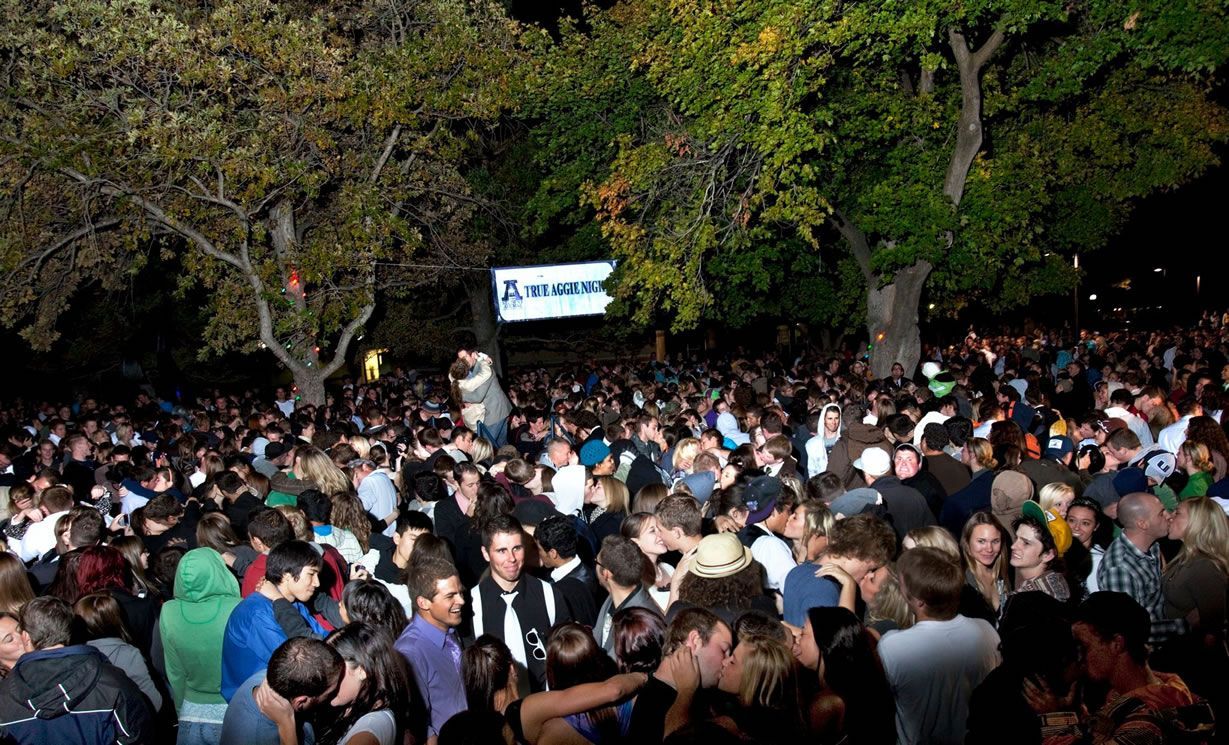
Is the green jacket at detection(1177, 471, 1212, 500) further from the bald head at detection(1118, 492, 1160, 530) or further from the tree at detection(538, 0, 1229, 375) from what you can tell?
the tree at detection(538, 0, 1229, 375)

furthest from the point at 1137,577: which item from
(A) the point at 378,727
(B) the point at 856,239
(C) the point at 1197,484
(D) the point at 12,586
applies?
(B) the point at 856,239

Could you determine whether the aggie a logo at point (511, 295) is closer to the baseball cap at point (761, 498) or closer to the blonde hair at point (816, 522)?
the baseball cap at point (761, 498)

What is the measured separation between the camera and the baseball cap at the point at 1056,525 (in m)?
6.35

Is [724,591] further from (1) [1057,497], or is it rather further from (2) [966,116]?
(2) [966,116]

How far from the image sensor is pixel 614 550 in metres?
5.32

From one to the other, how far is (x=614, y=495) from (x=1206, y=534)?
3798 mm

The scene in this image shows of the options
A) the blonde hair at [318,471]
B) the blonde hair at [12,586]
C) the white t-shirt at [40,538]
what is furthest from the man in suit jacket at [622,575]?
the white t-shirt at [40,538]

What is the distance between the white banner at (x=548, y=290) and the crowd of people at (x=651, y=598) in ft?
47.6

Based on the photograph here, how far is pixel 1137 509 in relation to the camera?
19.0 ft

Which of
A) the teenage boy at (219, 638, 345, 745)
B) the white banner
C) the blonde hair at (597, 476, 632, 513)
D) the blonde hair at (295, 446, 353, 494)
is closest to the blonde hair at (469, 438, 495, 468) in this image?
the blonde hair at (295, 446, 353, 494)

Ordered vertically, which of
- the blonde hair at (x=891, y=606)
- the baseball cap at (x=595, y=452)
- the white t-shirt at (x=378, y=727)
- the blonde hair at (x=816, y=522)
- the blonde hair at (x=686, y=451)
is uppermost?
the baseball cap at (x=595, y=452)

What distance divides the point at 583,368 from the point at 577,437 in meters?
15.1

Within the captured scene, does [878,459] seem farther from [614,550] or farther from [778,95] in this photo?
[778,95]

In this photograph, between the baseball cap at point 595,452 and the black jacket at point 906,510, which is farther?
the baseball cap at point 595,452
